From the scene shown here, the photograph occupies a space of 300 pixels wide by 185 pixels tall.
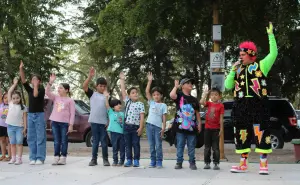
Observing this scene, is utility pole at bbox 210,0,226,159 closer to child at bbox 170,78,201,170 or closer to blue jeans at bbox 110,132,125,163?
child at bbox 170,78,201,170

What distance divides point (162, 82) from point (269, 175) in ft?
73.0

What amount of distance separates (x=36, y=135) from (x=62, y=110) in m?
0.82

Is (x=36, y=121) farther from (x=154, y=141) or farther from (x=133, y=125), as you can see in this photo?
(x=154, y=141)

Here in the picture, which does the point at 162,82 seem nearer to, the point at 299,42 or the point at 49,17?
the point at 49,17

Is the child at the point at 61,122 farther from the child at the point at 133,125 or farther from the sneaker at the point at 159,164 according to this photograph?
the sneaker at the point at 159,164

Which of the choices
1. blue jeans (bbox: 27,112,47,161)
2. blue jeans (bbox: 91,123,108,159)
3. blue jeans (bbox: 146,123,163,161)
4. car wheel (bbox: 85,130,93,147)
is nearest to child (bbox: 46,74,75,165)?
blue jeans (bbox: 27,112,47,161)

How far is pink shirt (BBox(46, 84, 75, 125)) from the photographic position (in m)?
10.1

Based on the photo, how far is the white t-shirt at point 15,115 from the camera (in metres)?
10.6

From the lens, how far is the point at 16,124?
1055 centimetres

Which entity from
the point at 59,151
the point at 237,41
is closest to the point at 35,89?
the point at 59,151

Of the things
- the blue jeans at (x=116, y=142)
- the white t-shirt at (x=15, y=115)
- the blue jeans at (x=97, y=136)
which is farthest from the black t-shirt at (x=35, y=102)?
the blue jeans at (x=116, y=142)

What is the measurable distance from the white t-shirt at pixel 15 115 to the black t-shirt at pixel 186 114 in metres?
3.32

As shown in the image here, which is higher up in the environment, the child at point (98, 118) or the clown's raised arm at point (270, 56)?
the clown's raised arm at point (270, 56)

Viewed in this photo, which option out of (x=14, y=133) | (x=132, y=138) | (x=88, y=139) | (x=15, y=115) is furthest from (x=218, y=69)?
(x=88, y=139)
